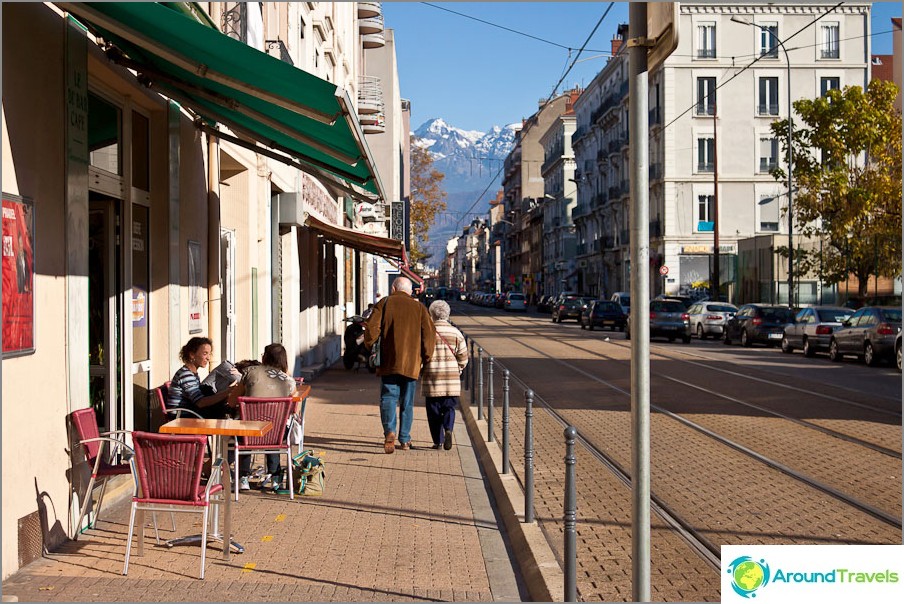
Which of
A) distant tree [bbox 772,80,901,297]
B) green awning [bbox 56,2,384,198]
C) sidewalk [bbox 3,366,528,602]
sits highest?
distant tree [bbox 772,80,901,297]

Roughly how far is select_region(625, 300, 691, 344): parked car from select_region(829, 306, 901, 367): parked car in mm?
Answer: 10125

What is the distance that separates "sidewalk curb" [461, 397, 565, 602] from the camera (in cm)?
612

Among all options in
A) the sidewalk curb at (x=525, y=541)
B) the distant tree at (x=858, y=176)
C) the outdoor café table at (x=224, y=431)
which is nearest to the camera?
the sidewalk curb at (x=525, y=541)

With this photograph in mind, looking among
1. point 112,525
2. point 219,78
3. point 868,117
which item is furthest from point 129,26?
point 868,117

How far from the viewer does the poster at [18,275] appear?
6.15 meters

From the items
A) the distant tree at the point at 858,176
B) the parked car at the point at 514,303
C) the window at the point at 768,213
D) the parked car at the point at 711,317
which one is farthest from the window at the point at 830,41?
the parked car at the point at 514,303

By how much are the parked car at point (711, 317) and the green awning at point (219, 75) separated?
31503 mm

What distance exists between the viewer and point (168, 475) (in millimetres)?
6652

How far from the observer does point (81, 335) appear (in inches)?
296

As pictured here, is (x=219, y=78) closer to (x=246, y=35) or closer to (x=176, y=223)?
(x=176, y=223)

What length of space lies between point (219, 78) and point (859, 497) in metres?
6.13

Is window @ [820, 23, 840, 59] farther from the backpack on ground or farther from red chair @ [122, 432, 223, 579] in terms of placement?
red chair @ [122, 432, 223, 579]

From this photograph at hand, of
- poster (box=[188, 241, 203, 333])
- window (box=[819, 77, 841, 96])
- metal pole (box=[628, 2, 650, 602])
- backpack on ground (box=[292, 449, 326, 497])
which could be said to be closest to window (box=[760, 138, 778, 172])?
window (box=[819, 77, 841, 96])

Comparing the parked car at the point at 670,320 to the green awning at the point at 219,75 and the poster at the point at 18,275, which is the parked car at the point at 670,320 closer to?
the green awning at the point at 219,75
